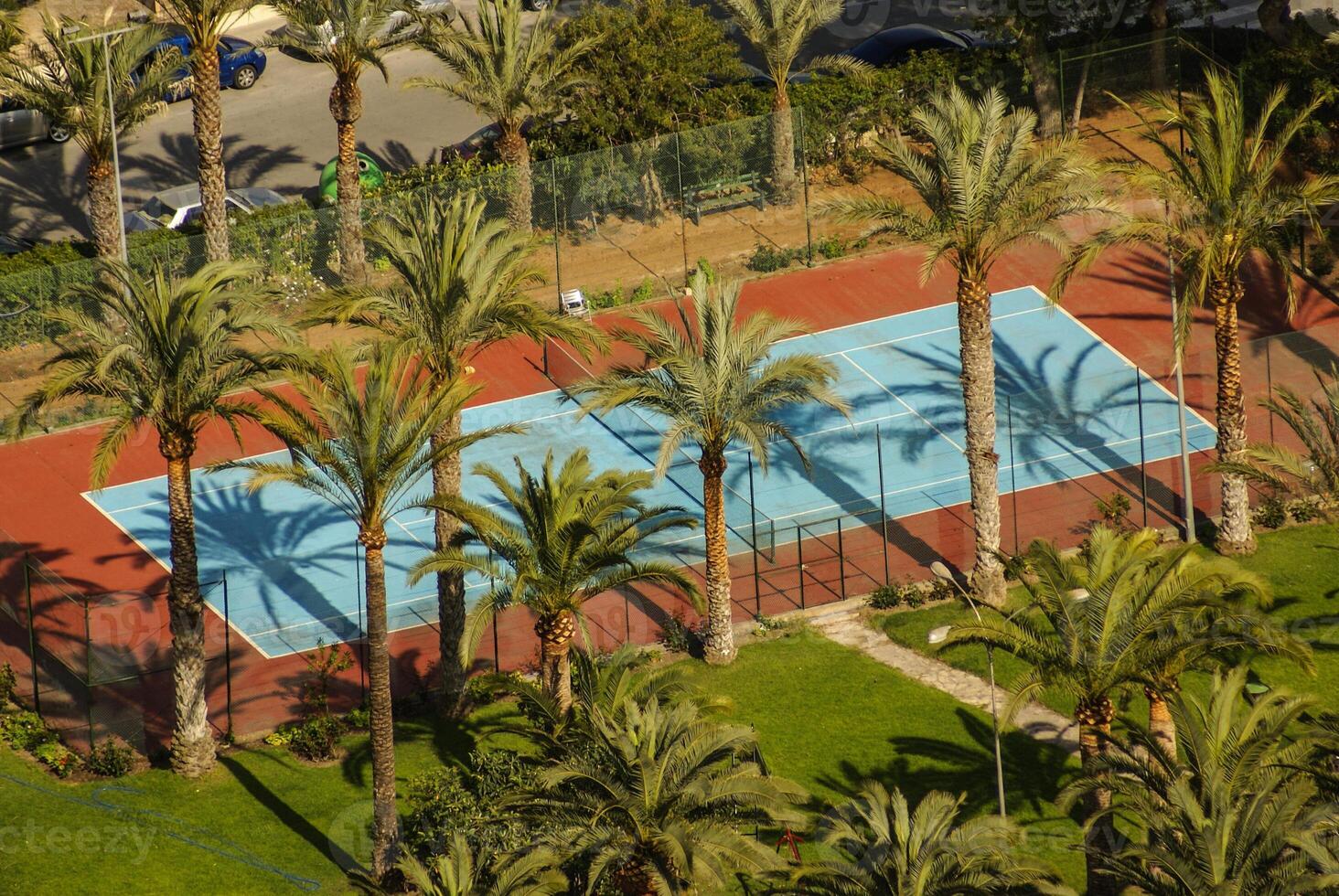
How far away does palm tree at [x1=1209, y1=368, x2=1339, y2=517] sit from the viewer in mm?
35094

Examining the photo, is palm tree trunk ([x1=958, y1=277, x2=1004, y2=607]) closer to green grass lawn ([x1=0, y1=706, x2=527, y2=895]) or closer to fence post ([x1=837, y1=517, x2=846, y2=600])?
fence post ([x1=837, y1=517, x2=846, y2=600])

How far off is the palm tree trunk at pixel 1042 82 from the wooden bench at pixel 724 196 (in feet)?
22.9

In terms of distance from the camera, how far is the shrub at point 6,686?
34000mm

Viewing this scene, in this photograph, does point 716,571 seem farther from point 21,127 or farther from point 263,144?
point 21,127

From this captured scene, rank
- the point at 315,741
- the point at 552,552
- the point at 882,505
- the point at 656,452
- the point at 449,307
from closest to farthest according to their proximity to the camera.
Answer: the point at 552,552
the point at 449,307
the point at 315,741
the point at 882,505
the point at 656,452

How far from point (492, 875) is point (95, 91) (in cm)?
2063

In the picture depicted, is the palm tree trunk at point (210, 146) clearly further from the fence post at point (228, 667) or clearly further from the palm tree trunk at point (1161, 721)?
the palm tree trunk at point (1161, 721)

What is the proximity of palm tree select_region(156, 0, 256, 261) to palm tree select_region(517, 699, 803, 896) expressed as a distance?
18256 millimetres

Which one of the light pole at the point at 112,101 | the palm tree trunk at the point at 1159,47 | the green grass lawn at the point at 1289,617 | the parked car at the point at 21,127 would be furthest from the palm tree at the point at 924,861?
the parked car at the point at 21,127

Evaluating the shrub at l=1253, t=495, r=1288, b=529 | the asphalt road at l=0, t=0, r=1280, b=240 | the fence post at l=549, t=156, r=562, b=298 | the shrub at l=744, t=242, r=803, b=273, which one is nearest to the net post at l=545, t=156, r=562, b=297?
the fence post at l=549, t=156, r=562, b=298

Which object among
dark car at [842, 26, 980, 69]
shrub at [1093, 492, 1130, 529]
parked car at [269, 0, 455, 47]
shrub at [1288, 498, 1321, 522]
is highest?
parked car at [269, 0, 455, 47]

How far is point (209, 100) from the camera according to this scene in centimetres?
4200

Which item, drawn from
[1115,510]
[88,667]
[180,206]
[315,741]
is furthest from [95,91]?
[1115,510]

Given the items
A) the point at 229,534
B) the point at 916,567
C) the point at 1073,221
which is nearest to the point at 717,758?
the point at 916,567
